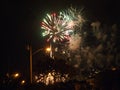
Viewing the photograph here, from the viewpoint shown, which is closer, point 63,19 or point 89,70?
point 63,19

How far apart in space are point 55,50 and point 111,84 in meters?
48.7

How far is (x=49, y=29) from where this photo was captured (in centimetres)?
5469

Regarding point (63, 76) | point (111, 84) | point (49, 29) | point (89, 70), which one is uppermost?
point (49, 29)

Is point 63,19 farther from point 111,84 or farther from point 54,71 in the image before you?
point 111,84

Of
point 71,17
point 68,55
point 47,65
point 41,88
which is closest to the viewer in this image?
point 41,88

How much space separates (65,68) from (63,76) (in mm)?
1461

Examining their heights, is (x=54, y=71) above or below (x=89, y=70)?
below

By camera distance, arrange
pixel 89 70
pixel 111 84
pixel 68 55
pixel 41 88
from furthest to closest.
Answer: pixel 89 70 < pixel 68 55 < pixel 41 88 < pixel 111 84

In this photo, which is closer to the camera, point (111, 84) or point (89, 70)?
point (111, 84)

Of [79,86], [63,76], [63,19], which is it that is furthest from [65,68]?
[79,86]

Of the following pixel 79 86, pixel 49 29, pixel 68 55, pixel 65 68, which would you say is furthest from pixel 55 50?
pixel 79 86

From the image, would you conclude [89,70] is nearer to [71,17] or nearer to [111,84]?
[71,17]

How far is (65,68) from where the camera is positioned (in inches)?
1742

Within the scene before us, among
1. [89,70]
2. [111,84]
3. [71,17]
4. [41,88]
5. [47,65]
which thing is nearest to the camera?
[111,84]
